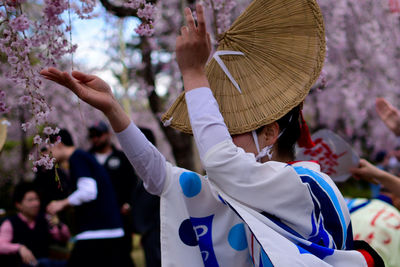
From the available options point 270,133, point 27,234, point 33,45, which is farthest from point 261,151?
point 27,234

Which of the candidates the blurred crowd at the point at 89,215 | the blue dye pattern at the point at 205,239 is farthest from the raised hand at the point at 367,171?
the blurred crowd at the point at 89,215

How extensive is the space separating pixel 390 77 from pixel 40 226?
7.33m

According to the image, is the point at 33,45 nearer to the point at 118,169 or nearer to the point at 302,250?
the point at 302,250

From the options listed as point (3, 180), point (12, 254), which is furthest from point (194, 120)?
point (3, 180)

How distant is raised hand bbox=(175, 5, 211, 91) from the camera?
4.63 feet

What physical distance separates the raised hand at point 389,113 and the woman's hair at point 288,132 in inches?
51.8

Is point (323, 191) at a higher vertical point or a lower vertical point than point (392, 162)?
higher

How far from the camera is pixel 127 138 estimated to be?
148 centimetres

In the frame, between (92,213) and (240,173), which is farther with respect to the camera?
(92,213)

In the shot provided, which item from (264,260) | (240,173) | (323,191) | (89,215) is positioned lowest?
(89,215)

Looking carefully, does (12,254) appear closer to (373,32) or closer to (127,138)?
(127,138)

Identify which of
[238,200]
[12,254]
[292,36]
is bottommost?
[12,254]

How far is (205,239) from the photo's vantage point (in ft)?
5.18

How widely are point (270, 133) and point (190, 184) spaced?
0.36 metres
